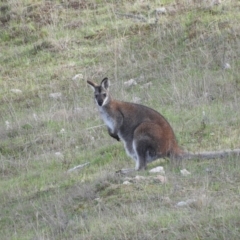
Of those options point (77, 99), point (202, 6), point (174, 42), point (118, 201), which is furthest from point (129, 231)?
point (202, 6)

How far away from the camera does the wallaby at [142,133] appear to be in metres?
8.94

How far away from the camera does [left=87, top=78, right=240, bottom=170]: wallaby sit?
894cm

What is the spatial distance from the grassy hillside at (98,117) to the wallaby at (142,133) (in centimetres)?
22

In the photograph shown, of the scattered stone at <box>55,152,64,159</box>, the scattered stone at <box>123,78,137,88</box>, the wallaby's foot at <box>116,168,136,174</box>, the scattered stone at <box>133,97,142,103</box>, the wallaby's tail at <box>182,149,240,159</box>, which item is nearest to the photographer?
the wallaby's tail at <box>182,149,240,159</box>

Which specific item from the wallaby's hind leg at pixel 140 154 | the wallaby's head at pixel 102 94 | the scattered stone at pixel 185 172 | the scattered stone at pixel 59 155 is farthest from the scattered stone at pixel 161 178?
the scattered stone at pixel 59 155

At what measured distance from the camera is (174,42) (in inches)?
575

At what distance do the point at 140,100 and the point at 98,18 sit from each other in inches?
179

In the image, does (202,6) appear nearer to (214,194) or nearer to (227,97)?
(227,97)

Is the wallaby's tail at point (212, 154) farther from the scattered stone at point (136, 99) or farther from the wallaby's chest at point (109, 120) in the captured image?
the scattered stone at point (136, 99)

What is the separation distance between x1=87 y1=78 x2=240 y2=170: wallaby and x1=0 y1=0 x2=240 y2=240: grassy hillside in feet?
0.74

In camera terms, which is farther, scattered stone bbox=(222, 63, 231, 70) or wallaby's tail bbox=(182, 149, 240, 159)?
scattered stone bbox=(222, 63, 231, 70)

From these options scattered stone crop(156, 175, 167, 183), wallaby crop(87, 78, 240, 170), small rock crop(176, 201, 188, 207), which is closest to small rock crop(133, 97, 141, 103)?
wallaby crop(87, 78, 240, 170)

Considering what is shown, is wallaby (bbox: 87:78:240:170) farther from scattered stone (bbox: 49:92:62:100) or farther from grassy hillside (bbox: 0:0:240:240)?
scattered stone (bbox: 49:92:62:100)

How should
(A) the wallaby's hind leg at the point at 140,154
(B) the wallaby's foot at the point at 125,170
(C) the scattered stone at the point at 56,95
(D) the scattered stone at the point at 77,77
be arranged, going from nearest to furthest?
(B) the wallaby's foot at the point at 125,170, (A) the wallaby's hind leg at the point at 140,154, (C) the scattered stone at the point at 56,95, (D) the scattered stone at the point at 77,77
